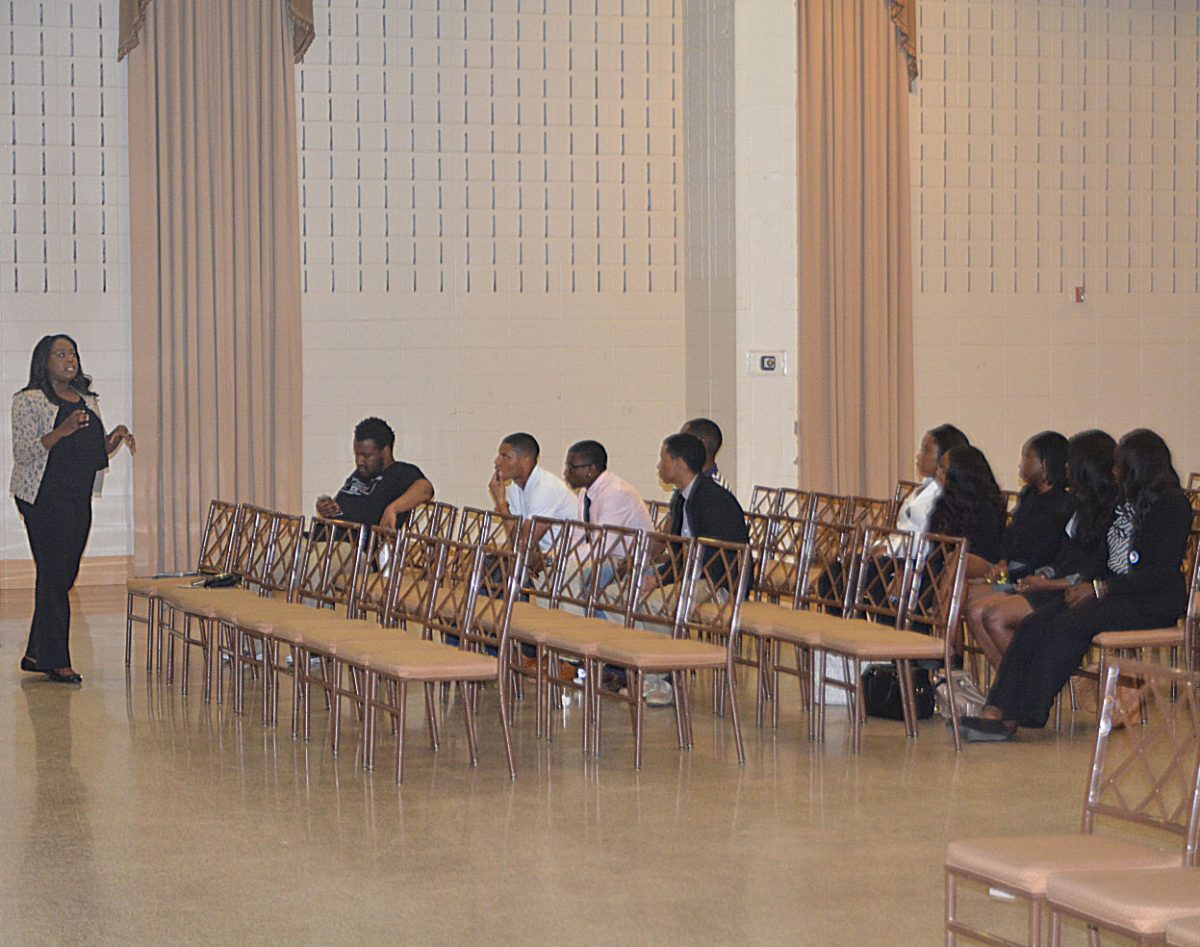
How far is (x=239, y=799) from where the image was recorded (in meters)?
5.73

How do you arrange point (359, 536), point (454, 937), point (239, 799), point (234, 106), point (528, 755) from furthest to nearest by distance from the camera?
point (234, 106)
point (359, 536)
point (528, 755)
point (239, 799)
point (454, 937)

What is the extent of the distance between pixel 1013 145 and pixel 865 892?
9177 mm

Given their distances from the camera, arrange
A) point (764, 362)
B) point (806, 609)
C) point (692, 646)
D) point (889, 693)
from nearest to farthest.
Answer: point (692, 646)
point (889, 693)
point (806, 609)
point (764, 362)

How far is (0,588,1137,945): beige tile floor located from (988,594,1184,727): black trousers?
0.17 m

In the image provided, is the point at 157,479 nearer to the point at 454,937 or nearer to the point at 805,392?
the point at 805,392

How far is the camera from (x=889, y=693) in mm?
7043

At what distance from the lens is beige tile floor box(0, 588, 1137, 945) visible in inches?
175

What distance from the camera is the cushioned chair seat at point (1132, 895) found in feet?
10.3

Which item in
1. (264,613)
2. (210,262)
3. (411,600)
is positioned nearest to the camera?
(264,613)

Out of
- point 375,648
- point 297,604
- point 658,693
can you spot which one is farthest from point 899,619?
point 297,604

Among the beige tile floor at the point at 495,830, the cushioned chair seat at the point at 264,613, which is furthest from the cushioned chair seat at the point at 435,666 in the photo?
the cushioned chair seat at the point at 264,613

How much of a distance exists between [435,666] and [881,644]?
66.7 inches

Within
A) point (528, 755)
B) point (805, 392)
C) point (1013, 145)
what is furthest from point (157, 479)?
point (1013, 145)

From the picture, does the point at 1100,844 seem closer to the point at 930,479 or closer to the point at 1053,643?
the point at 1053,643
